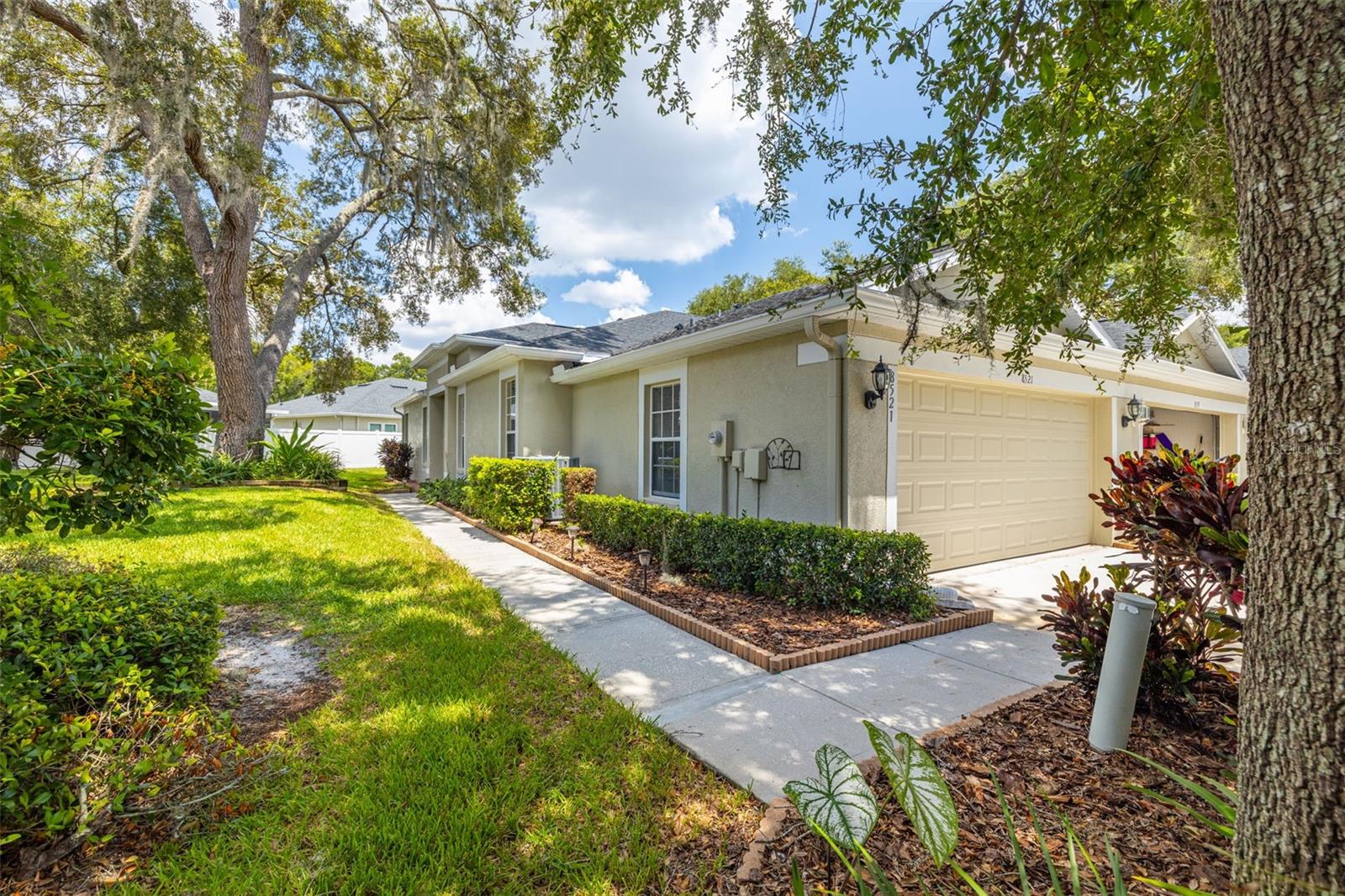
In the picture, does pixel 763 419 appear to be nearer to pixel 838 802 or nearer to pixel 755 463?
pixel 755 463

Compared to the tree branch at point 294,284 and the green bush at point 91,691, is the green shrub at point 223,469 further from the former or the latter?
the green bush at point 91,691

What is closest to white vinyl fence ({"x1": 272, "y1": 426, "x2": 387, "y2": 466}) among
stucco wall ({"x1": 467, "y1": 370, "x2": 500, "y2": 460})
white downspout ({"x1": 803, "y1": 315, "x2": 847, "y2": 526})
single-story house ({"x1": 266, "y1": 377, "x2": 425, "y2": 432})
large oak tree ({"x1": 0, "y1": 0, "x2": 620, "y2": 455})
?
single-story house ({"x1": 266, "y1": 377, "x2": 425, "y2": 432})

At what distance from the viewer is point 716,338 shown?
688cm

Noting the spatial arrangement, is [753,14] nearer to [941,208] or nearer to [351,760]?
[941,208]

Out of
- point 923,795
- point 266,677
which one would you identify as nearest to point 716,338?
point 266,677

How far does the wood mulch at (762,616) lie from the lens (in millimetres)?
4559

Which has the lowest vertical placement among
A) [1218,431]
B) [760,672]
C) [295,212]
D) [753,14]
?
[760,672]

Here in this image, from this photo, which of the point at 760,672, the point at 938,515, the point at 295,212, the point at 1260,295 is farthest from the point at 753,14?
the point at 295,212

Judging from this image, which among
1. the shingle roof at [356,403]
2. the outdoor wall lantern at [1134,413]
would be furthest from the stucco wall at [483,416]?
the shingle roof at [356,403]

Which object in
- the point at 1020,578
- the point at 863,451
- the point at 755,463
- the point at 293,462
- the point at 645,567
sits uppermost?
the point at 863,451

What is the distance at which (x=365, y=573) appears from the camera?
249 inches

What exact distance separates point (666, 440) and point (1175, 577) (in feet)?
20.9

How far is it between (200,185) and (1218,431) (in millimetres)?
23975

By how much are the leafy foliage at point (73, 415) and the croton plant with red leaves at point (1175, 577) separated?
4769 millimetres
